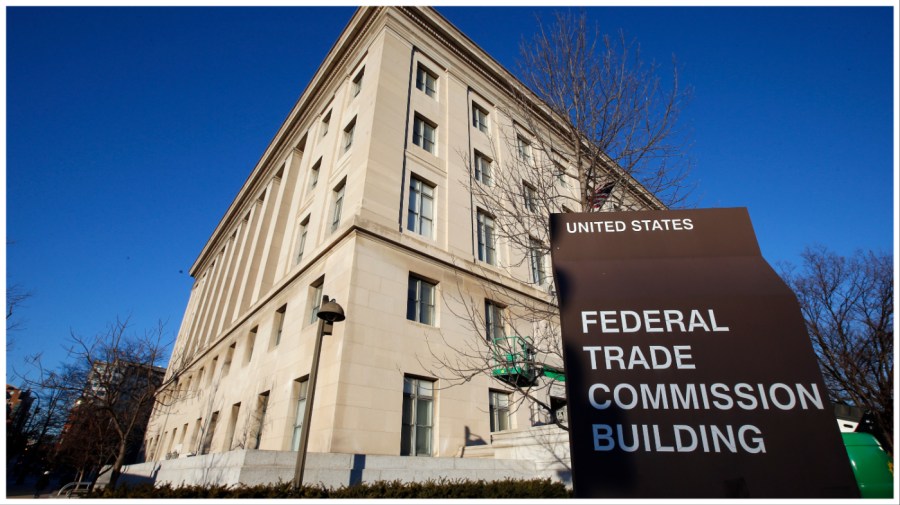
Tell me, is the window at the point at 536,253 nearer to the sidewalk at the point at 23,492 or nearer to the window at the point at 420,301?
the window at the point at 420,301

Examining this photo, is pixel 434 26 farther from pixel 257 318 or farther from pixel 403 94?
pixel 257 318

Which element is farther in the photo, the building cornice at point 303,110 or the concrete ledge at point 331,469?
the building cornice at point 303,110


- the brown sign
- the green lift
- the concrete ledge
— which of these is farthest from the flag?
the concrete ledge

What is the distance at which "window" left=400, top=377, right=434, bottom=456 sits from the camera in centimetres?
1280

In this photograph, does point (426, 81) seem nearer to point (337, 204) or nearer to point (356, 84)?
point (356, 84)

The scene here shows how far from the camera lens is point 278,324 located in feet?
61.4

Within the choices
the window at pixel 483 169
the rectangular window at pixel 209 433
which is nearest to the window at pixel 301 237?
the window at pixel 483 169

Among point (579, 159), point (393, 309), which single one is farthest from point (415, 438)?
point (579, 159)

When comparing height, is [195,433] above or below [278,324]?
below

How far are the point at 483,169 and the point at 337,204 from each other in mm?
7710

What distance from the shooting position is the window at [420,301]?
1487 cm

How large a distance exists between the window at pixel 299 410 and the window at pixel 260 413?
2102mm

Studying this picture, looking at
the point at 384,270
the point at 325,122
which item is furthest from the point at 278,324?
the point at 325,122

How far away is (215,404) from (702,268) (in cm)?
2509
